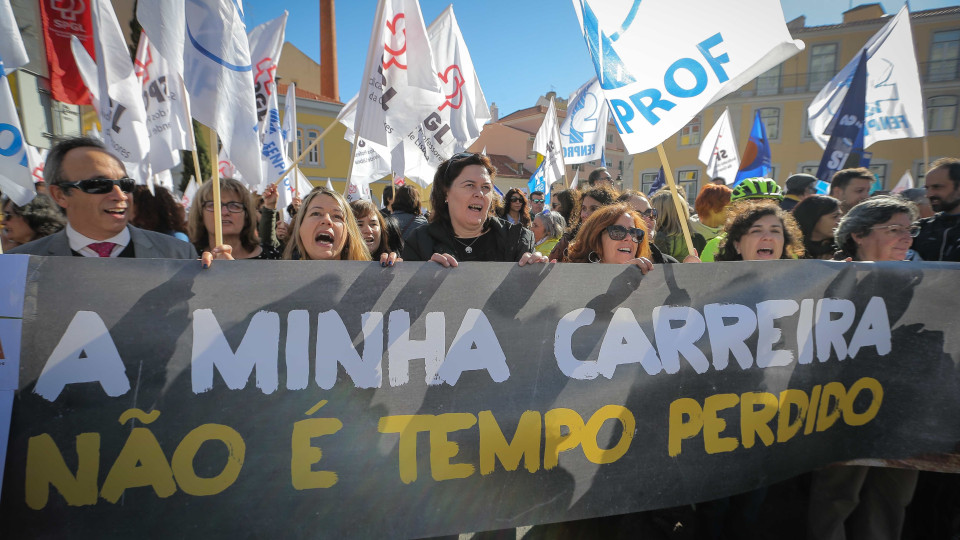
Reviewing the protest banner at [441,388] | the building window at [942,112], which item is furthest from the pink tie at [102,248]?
the building window at [942,112]

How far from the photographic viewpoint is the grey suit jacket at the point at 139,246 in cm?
204

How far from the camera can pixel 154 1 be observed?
2.58m

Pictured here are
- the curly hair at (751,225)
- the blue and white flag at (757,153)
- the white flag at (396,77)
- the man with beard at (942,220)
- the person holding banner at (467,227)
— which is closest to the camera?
the person holding banner at (467,227)

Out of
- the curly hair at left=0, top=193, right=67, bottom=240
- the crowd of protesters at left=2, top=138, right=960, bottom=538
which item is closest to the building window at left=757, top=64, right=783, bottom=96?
the crowd of protesters at left=2, top=138, right=960, bottom=538

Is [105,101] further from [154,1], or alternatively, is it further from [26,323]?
[26,323]

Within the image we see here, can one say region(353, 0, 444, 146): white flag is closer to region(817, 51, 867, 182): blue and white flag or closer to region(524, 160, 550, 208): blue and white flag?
region(817, 51, 867, 182): blue and white flag

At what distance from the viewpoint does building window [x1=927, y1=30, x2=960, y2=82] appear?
2386 cm

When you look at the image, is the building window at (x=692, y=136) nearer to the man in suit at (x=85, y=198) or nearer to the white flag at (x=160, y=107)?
the white flag at (x=160, y=107)

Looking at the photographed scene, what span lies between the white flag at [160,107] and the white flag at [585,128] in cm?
598

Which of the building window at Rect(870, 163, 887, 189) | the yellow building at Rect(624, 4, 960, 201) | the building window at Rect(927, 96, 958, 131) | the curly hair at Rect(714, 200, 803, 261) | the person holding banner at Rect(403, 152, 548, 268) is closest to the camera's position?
the person holding banner at Rect(403, 152, 548, 268)

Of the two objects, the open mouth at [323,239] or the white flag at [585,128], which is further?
the white flag at [585,128]

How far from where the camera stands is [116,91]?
381 cm

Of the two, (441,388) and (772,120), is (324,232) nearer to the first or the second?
(441,388)

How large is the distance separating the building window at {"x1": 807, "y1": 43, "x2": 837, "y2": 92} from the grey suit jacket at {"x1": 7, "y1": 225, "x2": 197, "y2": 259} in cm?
3269
